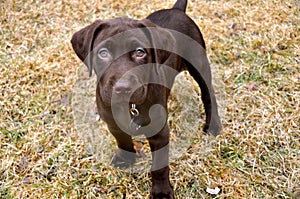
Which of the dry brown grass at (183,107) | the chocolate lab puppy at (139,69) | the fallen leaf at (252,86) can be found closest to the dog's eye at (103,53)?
the chocolate lab puppy at (139,69)

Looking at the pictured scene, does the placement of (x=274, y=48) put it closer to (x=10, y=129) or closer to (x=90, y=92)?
(x=90, y=92)

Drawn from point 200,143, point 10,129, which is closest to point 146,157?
point 200,143

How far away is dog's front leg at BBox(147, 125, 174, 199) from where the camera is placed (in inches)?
135

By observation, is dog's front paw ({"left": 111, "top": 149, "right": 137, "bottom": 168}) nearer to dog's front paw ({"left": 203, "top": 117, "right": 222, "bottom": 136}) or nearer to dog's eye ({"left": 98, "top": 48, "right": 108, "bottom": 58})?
dog's front paw ({"left": 203, "top": 117, "right": 222, "bottom": 136})

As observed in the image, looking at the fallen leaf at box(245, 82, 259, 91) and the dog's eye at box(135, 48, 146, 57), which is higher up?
the dog's eye at box(135, 48, 146, 57)

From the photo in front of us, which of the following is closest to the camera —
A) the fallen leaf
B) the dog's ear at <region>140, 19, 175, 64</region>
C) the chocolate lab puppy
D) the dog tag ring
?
the chocolate lab puppy

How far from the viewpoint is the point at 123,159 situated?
13.8ft

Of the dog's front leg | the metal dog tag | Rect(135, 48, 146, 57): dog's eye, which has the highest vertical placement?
Rect(135, 48, 146, 57): dog's eye

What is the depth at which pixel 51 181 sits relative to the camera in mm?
4172

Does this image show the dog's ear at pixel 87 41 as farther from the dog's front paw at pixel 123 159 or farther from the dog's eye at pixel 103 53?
the dog's front paw at pixel 123 159

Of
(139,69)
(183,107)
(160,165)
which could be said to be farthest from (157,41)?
(183,107)

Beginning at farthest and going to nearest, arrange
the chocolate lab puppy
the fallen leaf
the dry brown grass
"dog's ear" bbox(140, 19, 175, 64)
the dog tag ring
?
the fallen leaf
the dry brown grass
the dog tag ring
"dog's ear" bbox(140, 19, 175, 64)
the chocolate lab puppy

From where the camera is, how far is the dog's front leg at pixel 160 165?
344cm

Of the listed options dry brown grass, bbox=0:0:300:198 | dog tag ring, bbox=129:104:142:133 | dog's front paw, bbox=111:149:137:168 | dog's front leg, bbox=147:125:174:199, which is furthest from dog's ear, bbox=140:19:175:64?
dry brown grass, bbox=0:0:300:198
